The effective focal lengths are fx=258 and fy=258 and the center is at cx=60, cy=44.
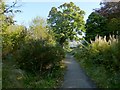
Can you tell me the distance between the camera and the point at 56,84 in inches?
453

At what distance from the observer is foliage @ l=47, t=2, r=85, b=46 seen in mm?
43259

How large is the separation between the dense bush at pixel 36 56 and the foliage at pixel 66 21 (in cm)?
2857

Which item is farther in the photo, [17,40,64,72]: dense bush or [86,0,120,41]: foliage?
[86,0,120,41]: foliage

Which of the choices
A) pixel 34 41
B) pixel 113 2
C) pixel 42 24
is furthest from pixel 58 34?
pixel 34 41

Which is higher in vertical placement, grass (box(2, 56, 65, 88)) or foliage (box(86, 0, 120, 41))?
foliage (box(86, 0, 120, 41))

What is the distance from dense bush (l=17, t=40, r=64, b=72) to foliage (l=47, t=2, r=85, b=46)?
28566 mm

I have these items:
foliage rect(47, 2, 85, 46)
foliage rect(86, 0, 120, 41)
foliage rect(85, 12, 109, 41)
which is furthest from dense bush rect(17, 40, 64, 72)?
foliage rect(47, 2, 85, 46)

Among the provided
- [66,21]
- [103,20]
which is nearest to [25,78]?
[103,20]

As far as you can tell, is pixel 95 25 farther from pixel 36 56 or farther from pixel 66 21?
pixel 36 56

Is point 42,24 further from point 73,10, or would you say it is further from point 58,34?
point 73,10

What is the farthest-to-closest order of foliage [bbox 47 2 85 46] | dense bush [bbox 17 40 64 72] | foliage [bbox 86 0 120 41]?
foliage [bbox 47 2 85 46], foliage [bbox 86 0 120 41], dense bush [bbox 17 40 64 72]

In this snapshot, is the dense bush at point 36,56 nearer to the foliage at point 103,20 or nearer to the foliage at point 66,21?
the foliage at point 103,20

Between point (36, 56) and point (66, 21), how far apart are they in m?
30.6

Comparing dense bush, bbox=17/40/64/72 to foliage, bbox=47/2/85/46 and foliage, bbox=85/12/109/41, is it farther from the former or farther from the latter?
foliage, bbox=47/2/85/46
